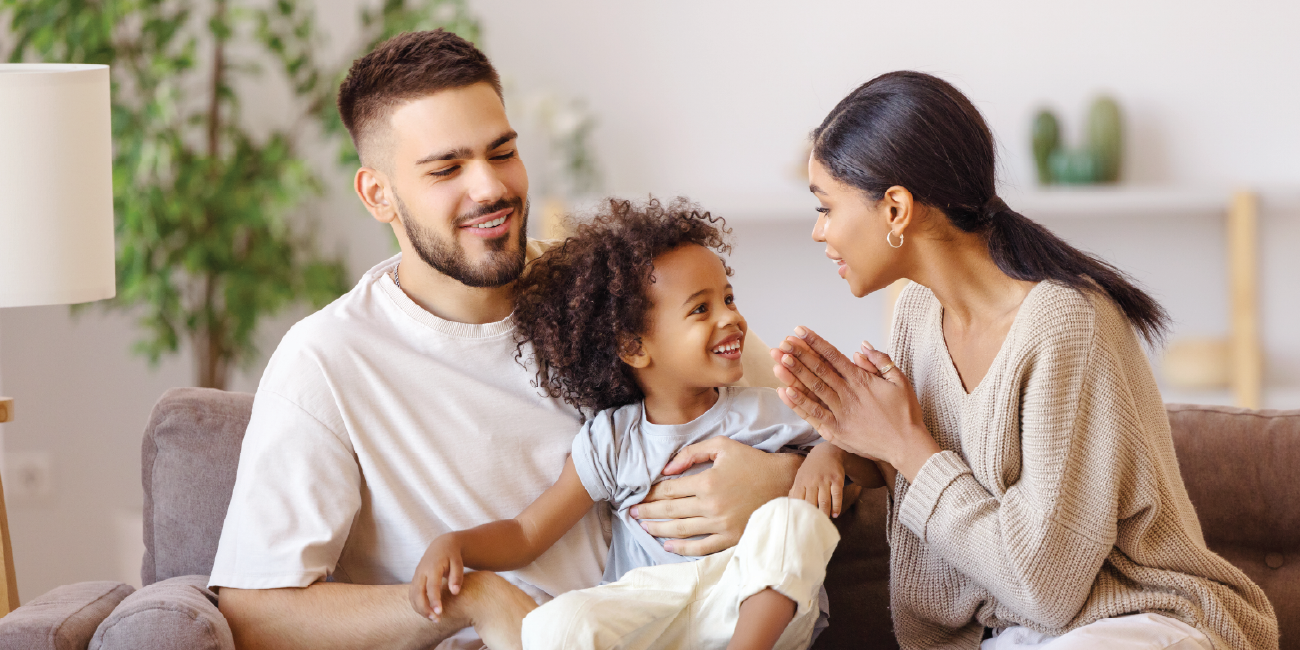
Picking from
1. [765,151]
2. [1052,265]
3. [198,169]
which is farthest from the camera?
[765,151]

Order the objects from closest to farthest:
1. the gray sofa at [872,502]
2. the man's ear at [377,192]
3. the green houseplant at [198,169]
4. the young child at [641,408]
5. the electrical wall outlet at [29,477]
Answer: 1. the young child at [641,408]
2. the man's ear at [377,192]
3. the gray sofa at [872,502]
4. the green houseplant at [198,169]
5. the electrical wall outlet at [29,477]

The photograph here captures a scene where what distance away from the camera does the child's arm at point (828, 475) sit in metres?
1.63

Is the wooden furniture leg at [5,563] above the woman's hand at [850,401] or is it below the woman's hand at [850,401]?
below

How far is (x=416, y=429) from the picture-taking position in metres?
1.72

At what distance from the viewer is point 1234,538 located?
1990 millimetres

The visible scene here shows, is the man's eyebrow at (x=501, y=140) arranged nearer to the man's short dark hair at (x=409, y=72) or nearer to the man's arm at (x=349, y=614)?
the man's short dark hair at (x=409, y=72)

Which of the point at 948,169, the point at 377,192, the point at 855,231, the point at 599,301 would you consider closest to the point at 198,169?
the point at 377,192

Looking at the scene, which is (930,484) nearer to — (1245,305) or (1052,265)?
(1052,265)

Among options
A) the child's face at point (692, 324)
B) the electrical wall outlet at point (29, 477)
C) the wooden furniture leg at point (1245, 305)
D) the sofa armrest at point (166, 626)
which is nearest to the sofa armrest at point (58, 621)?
the sofa armrest at point (166, 626)

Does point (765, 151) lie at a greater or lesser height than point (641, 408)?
greater

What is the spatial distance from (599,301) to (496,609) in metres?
0.49

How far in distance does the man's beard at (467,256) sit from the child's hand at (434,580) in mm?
419

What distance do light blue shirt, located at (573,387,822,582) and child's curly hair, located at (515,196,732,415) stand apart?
0.06 m

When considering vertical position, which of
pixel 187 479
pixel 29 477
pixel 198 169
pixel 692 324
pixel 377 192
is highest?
pixel 198 169
